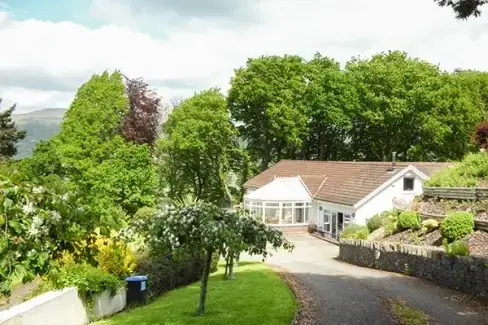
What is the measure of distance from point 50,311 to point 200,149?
34.7m

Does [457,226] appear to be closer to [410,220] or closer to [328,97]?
[410,220]

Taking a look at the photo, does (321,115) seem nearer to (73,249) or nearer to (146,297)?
(146,297)

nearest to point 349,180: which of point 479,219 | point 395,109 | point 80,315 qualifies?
point 395,109

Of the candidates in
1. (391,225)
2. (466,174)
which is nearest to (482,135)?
(466,174)

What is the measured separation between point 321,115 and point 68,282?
38670mm

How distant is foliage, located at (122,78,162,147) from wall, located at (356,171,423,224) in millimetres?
18917

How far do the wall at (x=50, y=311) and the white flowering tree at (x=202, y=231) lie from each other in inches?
132

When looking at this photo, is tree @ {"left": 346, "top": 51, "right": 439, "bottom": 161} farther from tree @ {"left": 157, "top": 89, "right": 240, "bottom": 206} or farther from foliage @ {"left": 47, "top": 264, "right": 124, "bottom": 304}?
foliage @ {"left": 47, "top": 264, "right": 124, "bottom": 304}

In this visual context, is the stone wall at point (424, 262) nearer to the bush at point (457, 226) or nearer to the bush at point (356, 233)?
the bush at point (457, 226)

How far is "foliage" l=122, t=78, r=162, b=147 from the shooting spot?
43438 mm

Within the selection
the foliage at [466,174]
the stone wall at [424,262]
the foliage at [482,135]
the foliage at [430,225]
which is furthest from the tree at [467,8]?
the foliage at [482,135]

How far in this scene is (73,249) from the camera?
15.4 feet

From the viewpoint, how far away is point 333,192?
39969 millimetres

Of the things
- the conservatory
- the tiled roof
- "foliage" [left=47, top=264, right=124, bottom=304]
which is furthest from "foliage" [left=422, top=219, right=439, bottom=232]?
the conservatory
